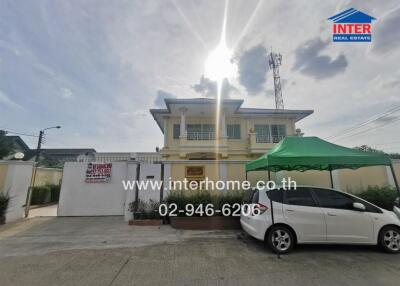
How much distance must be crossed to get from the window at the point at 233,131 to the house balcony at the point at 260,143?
1165 millimetres

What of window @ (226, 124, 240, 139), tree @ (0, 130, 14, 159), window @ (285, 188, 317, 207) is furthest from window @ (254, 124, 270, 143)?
tree @ (0, 130, 14, 159)

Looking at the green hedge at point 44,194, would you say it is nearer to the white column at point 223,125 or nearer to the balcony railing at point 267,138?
the white column at point 223,125

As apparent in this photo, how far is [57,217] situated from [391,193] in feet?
40.3

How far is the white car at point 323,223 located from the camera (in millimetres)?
4043

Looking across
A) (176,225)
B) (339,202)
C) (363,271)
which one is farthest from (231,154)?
(363,271)

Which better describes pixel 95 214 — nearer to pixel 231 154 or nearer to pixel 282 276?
pixel 282 276

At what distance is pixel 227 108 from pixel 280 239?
36.1ft

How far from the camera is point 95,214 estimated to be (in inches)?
321

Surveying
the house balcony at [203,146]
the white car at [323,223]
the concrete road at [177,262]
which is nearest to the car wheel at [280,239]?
the white car at [323,223]

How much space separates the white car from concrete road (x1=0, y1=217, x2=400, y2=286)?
0.92ft

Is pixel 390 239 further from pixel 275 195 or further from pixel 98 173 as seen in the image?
pixel 98 173

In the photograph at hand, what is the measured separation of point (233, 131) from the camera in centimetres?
1512

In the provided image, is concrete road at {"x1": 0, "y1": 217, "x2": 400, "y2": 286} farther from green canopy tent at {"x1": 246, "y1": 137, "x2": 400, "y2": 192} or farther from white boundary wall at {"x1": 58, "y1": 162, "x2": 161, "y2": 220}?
white boundary wall at {"x1": 58, "y1": 162, "x2": 161, "y2": 220}

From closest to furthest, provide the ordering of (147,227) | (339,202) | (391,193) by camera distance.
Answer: (339,202), (391,193), (147,227)
